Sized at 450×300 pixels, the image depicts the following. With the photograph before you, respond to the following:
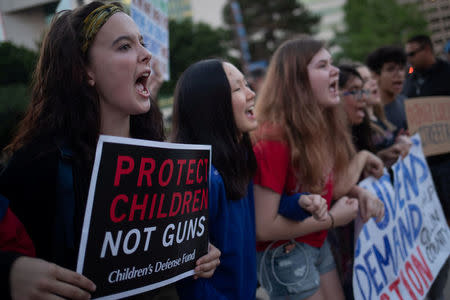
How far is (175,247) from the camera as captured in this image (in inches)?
52.1

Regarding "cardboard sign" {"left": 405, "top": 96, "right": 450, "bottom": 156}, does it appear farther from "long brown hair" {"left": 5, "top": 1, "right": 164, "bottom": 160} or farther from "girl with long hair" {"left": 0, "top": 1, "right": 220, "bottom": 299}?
"long brown hair" {"left": 5, "top": 1, "right": 164, "bottom": 160}

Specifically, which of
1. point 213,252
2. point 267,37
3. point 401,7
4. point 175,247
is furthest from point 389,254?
point 267,37

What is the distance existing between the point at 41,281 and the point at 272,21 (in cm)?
4787

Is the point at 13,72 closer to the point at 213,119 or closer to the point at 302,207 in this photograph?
the point at 213,119

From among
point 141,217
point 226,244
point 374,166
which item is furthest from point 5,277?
point 374,166

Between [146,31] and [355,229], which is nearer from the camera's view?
[355,229]

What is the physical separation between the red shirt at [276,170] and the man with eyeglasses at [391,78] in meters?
2.06

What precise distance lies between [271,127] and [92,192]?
4.49 ft

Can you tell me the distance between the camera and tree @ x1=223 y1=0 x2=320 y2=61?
1797 inches

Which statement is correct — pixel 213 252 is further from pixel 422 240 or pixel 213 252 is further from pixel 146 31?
pixel 146 31

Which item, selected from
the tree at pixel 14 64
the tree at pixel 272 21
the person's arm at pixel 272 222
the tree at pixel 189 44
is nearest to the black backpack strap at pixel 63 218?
the person's arm at pixel 272 222

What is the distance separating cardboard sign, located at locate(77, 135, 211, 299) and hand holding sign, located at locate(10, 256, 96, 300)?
0.15 feet

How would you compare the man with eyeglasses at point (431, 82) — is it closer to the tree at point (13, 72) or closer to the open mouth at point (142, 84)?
the open mouth at point (142, 84)

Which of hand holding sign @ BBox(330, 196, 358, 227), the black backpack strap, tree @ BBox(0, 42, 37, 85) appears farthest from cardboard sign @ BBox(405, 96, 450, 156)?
tree @ BBox(0, 42, 37, 85)
